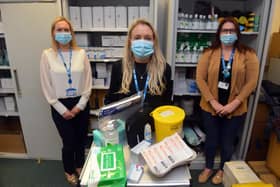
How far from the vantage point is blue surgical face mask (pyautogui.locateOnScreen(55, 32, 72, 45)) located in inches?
72.2

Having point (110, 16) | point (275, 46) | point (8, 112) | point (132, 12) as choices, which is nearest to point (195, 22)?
point (132, 12)

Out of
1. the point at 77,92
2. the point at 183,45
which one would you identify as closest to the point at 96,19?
the point at 77,92

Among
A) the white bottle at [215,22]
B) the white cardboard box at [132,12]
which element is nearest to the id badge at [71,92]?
the white cardboard box at [132,12]

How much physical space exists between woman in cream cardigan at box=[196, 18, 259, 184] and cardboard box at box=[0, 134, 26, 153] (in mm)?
2288

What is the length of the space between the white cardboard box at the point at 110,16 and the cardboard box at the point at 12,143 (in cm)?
177

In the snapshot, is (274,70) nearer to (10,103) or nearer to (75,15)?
(75,15)

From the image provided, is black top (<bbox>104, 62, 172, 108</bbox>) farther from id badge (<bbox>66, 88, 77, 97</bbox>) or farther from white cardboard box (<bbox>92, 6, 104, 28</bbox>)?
white cardboard box (<bbox>92, 6, 104, 28</bbox>)

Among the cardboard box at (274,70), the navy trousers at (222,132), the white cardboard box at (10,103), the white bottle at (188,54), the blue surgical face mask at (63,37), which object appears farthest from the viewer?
the white cardboard box at (10,103)

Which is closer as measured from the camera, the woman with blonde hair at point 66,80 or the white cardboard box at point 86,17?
the woman with blonde hair at point 66,80

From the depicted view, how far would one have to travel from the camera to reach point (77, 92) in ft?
6.50

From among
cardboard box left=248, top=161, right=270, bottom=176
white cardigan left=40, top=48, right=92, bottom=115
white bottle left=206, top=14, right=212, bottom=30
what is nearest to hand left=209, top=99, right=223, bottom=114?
white bottle left=206, top=14, right=212, bottom=30

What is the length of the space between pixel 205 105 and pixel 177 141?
1.16 metres

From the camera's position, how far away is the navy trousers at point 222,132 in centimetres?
207

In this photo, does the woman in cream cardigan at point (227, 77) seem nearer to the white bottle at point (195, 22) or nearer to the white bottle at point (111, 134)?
the white bottle at point (195, 22)
